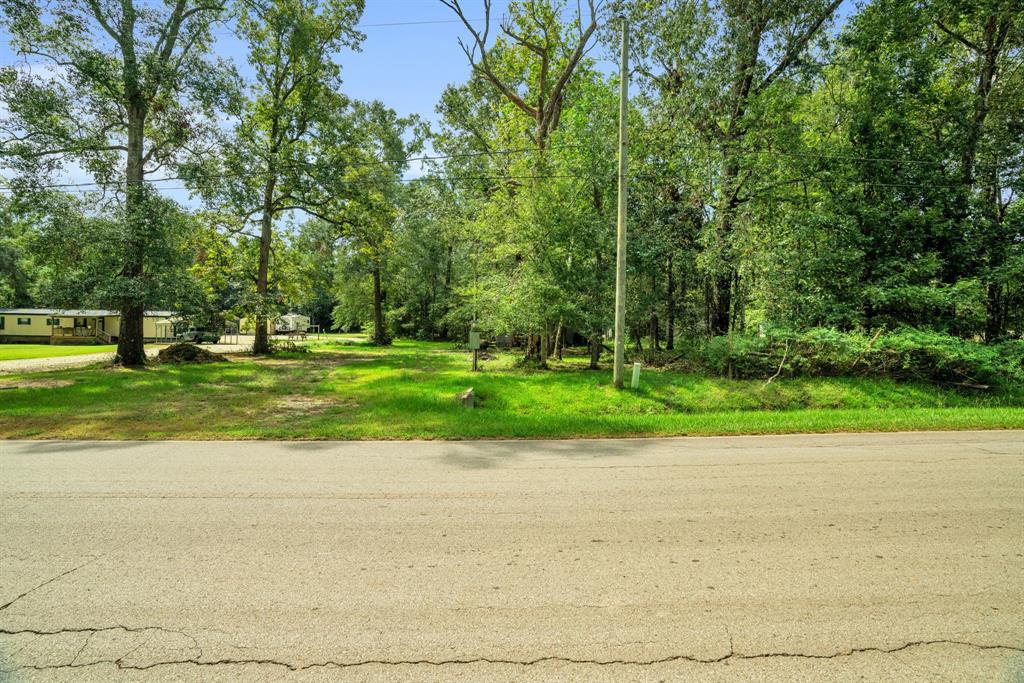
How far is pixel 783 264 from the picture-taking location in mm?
14719

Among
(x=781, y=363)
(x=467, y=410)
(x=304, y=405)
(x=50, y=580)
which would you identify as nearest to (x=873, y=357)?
(x=781, y=363)

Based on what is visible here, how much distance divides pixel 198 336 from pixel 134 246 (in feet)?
103

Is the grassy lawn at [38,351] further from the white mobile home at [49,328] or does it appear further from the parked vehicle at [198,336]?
the parked vehicle at [198,336]

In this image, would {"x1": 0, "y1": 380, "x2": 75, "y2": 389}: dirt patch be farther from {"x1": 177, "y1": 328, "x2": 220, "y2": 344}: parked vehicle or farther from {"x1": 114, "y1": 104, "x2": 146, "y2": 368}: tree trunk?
{"x1": 177, "y1": 328, "x2": 220, "y2": 344}: parked vehicle

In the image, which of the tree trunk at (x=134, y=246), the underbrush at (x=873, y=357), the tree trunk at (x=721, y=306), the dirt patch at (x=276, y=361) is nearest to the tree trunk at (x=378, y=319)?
the dirt patch at (x=276, y=361)

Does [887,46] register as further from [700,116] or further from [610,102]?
[610,102]

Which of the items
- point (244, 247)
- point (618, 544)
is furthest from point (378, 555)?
point (244, 247)

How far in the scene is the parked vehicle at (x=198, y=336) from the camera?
41.6 metres

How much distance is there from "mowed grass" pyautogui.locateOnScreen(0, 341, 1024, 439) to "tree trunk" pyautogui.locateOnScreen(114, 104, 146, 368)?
216cm

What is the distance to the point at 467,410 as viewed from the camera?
1017 centimetres

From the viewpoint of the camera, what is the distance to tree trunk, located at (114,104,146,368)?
48.7 feet

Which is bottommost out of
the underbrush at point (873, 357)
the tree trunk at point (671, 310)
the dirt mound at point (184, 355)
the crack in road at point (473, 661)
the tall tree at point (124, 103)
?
the crack in road at point (473, 661)

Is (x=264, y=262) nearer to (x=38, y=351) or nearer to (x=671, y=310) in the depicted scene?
(x=38, y=351)

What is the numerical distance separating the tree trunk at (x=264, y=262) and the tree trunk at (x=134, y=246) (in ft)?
18.5
